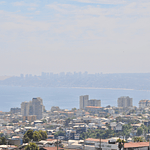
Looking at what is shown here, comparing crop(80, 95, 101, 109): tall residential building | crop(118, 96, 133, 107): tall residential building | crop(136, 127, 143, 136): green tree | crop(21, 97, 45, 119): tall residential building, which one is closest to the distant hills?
crop(80, 95, 101, 109): tall residential building

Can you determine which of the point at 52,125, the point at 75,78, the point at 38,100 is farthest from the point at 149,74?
the point at 52,125

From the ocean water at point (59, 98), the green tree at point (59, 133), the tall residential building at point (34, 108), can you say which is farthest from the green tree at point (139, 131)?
the ocean water at point (59, 98)

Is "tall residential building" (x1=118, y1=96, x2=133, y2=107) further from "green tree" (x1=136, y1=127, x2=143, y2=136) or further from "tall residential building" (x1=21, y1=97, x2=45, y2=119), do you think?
"green tree" (x1=136, y1=127, x2=143, y2=136)

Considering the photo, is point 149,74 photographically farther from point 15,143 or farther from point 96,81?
point 15,143

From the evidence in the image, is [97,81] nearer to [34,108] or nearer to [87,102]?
[87,102]

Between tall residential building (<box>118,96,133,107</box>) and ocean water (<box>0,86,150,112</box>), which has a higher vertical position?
ocean water (<box>0,86,150,112</box>)

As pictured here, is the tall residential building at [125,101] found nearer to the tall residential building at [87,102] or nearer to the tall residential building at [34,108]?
the tall residential building at [87,102]

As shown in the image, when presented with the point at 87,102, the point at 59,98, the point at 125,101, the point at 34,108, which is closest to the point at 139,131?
the point at 34,108

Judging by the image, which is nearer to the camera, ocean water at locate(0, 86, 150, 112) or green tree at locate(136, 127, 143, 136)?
green tree at locate(136, 127, 143, 136)
